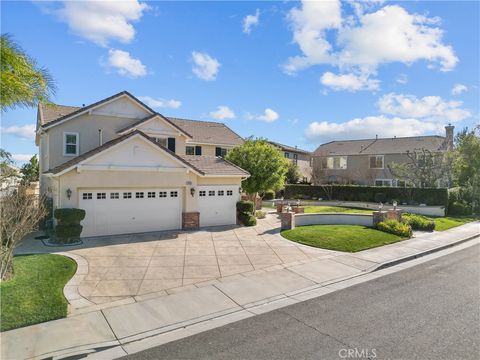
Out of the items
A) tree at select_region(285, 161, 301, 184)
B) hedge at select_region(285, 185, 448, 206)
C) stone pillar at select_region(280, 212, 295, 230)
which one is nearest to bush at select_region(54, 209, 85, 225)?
stone pillar at select_region(280, 212, 295, 230)

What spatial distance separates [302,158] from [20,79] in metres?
48.1

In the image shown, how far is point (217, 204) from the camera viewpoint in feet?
65.0

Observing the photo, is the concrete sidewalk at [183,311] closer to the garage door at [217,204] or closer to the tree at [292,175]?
the garage door at [217,204]

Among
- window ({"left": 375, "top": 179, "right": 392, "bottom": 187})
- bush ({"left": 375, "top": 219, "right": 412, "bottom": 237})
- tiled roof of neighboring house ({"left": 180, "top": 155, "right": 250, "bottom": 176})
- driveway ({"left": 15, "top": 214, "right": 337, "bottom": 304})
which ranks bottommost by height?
driveway ({"left": 15, "top": 214, "right": 337, "bottom": 304})

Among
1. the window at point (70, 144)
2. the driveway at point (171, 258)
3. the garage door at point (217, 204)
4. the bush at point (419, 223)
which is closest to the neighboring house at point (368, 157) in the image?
the bush at point (419, 223)

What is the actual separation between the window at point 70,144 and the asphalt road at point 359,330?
16.0 metres

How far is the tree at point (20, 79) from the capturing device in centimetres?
650

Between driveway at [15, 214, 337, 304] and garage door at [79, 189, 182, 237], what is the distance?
2.21 feet

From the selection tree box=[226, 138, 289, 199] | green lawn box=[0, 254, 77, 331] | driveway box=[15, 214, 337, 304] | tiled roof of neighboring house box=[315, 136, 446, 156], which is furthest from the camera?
tiled roof of neighboring house box=[315, 136, 446, 156]

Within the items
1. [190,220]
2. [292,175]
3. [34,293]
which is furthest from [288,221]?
[292,175]

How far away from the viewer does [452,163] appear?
97.5 feet

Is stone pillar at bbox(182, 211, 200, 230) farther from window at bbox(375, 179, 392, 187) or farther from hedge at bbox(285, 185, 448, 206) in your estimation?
window at bbox(375, 179, 392, 187)

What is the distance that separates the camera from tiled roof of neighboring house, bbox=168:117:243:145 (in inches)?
1296

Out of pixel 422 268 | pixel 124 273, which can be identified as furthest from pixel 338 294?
pixel 124 273
